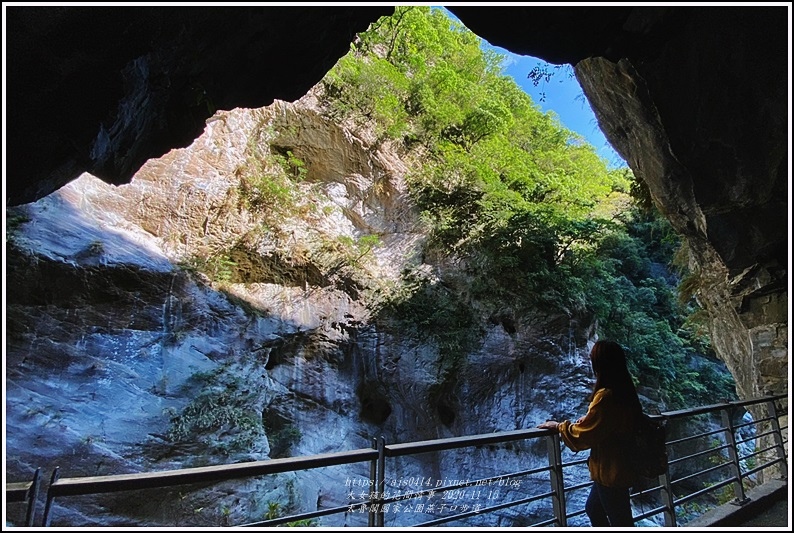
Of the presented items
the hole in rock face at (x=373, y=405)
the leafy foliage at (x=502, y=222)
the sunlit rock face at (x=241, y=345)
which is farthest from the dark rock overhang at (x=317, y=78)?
the hole in rock face at (x=373, y=405)

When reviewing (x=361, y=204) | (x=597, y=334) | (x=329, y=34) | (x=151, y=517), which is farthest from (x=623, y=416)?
(x=361, y=204)

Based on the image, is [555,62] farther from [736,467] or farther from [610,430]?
[736,467]

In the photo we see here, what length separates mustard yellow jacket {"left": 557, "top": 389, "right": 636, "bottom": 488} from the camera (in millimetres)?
2549

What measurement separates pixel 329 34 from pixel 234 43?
104 centimetres

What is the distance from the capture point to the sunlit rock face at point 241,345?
5930 millimetres

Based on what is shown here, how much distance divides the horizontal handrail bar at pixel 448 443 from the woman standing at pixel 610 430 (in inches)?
10.0

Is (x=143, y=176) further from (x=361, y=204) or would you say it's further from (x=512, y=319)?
(x=512, y=319)

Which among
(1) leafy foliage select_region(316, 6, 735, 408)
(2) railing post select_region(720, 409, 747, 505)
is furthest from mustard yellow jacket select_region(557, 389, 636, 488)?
(1) leafy foliage select_region(316, 6, 735, 408)

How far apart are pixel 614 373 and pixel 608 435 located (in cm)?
37

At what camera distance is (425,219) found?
Answer: 1164 cm

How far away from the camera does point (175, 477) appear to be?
1.82m

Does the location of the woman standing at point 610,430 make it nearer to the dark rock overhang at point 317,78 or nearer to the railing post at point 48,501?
the railing post at point 48,501

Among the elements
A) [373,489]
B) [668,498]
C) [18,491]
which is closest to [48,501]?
[18,491]

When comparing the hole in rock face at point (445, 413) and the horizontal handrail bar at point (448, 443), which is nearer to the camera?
the horizontal handrail bar at point (448, 443)
